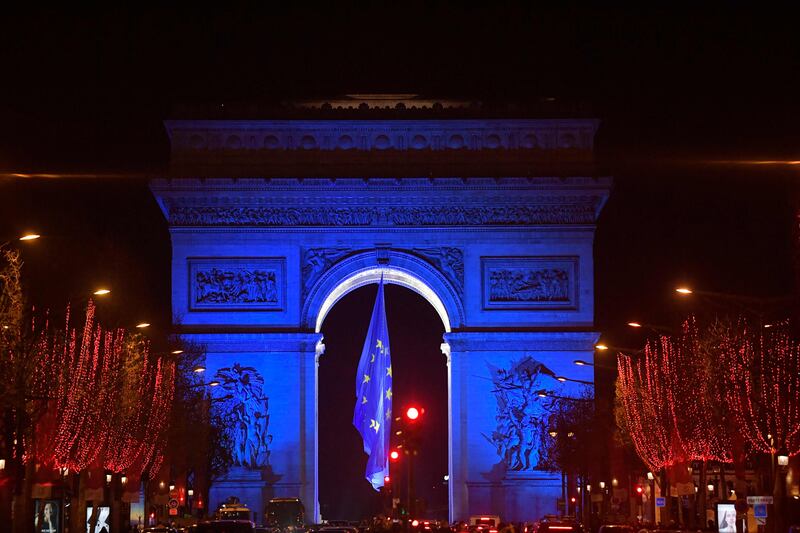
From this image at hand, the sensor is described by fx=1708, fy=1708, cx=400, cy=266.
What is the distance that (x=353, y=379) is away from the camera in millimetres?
100062

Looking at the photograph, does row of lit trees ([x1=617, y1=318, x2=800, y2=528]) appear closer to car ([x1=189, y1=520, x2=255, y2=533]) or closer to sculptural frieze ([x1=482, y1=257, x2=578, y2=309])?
sculptural frieze ([x1=482, y1=257, x2=578, y2=309])

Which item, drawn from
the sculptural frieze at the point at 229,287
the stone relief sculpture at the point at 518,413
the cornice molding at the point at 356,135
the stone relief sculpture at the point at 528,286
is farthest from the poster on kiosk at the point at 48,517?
the stone relief sculpture at the point at 528,286

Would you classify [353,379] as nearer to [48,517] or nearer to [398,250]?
[398,250]

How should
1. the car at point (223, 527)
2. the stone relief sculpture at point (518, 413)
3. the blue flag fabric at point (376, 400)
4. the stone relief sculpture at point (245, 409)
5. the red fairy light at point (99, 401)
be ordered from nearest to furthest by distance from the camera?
the car at point (223, 527), the red fairy light at point (99, 401), the blue flag fabric at point (376, 400), the stone relief sculpture at point (245, 409), the stone relief sculpture at point (518, 413)

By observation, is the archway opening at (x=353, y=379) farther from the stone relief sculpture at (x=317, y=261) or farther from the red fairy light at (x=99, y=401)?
the red fairy light at (x=99, y=401)

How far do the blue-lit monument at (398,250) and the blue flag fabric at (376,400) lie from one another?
235cm

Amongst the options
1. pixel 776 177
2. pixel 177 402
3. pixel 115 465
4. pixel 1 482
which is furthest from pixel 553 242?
pixel 1 482

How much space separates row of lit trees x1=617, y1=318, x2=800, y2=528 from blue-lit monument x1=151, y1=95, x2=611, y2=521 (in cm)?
1097

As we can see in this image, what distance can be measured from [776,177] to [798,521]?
67.6 feet

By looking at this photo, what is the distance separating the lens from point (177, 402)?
209ft

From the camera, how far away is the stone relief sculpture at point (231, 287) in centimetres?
7131

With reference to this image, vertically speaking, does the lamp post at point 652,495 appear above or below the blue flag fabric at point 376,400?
below

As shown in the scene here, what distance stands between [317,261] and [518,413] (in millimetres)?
10595

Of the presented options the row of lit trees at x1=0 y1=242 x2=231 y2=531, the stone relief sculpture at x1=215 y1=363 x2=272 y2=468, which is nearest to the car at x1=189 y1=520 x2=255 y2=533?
the row of lit trees at x1=0 y1=242 x2=231 y2=531
